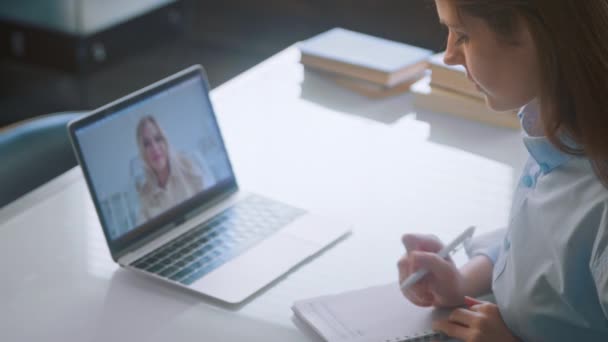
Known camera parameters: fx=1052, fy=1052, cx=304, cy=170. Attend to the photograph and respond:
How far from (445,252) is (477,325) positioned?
19 cm

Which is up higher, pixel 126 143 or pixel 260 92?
pixel 126 143

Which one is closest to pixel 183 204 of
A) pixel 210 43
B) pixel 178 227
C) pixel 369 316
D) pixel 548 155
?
pixel 178 227

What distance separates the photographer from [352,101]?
7.07 feet

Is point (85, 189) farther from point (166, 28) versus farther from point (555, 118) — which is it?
point (166, 28)

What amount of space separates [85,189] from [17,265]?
254 mm

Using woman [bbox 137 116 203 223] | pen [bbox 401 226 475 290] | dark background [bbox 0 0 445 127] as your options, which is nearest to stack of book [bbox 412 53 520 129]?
pen [bbox 401 226 475 290]

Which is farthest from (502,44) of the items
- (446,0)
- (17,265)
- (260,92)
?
(260,92)

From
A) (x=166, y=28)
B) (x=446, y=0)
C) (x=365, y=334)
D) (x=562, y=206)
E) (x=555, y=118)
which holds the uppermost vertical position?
(x=446, y=0)

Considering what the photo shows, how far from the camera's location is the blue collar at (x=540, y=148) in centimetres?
132

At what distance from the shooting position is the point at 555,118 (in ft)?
4.14

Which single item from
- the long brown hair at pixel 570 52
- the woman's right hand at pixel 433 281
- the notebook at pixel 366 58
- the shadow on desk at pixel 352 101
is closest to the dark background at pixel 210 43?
the notebook at pixel 366 58

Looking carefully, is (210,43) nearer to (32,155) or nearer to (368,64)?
(368,64)

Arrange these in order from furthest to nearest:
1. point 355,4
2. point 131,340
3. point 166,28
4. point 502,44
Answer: point 166,28, point 355,4, point 131,340, point 502,44

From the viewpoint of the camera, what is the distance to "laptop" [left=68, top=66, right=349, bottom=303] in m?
1.54
